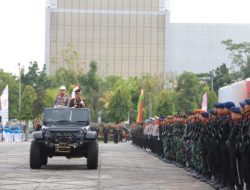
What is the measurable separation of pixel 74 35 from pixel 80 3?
20.4ft

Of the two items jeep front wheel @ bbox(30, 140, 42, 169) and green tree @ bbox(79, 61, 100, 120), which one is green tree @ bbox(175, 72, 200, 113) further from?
jeep front wheel @ bbox(30, 140, 42, 169)

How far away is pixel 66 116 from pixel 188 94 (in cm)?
5988

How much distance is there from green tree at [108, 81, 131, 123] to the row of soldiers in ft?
213

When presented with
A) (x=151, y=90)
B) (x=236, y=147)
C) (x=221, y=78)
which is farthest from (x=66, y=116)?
(x=151, y=90)

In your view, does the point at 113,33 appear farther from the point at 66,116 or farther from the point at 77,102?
the point at 66,116

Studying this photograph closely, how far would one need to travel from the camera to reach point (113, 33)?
146500 millimetres

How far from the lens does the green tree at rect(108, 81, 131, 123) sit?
91.5 meters

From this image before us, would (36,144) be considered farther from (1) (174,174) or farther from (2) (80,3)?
(2) (80,3)

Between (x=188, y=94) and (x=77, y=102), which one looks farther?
(x=188, y=94)

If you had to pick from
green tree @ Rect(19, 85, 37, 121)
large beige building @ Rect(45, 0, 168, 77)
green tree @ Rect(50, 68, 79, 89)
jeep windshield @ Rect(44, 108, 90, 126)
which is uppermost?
large beige building @ Rect(45, 0, 168, 77)

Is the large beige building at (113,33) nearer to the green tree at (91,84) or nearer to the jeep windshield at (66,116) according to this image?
the green tree at (91,84)

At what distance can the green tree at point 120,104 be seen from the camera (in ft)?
300

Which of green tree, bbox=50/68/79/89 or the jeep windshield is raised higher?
green tree, bbox=50/68/79/89

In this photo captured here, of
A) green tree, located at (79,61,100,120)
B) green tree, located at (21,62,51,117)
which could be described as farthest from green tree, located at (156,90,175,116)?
green tree, located at (21,62,51,117)
